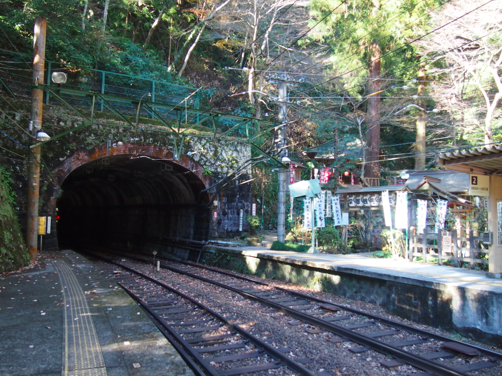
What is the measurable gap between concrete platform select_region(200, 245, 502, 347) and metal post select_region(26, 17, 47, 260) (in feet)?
23.2

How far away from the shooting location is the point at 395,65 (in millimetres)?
21031

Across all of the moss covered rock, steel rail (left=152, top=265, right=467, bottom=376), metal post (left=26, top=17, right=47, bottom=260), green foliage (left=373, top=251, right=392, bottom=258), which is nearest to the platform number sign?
steel rail (left=152, top=265, right=467, bottom=376)

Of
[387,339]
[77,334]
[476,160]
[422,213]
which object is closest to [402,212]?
[422,213]

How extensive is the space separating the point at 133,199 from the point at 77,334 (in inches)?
738

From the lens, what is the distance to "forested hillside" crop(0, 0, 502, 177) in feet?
53.1

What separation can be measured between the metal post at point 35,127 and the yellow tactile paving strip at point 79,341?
5168mm

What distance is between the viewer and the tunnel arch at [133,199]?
14.8 meters

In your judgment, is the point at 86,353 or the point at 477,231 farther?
the point at 477,231

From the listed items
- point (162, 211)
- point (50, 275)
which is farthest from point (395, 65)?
point (50, 275)

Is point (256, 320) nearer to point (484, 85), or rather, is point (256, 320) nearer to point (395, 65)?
point (484, 85)

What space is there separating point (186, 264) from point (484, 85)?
15.6m

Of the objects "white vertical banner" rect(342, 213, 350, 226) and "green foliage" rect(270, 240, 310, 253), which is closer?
"green foliage" rect(270, 240, 310, 253)

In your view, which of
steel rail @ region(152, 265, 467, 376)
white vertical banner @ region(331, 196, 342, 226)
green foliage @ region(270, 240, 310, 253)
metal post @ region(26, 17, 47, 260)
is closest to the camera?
steel rail @ region(152, 265, 467, 376)

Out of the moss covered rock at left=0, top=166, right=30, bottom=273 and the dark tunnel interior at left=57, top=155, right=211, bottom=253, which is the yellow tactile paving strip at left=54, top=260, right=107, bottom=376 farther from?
the dark tunnel interior at left=57, top=155, right=211, bottom=253
